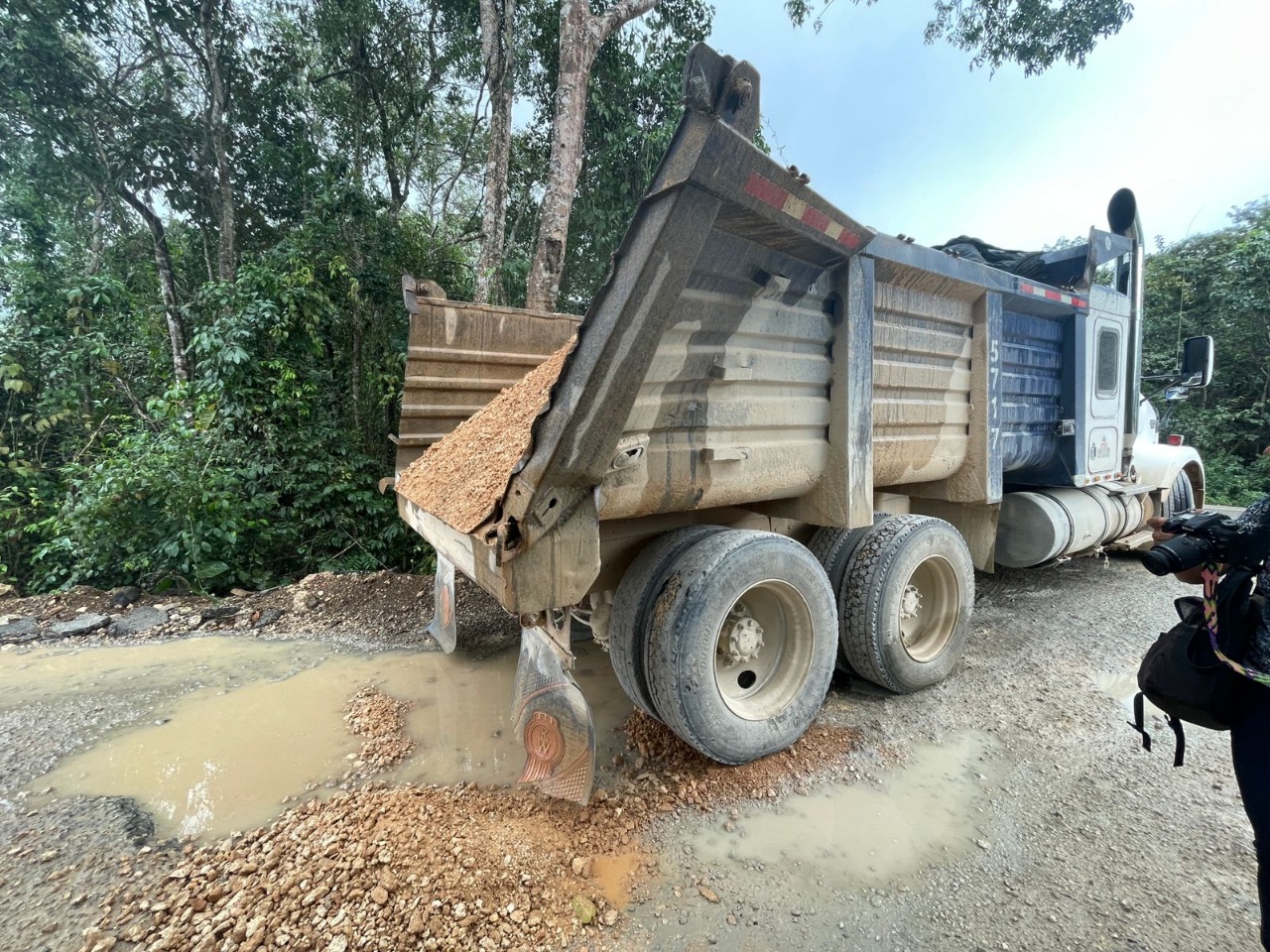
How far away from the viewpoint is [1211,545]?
4.85 ft

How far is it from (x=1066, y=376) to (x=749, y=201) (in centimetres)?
380

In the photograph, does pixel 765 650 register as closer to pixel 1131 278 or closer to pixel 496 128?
pixel 1131 278

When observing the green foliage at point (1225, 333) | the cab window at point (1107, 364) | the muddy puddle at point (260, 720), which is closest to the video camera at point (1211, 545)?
the muddy puddle at point (260, 720)

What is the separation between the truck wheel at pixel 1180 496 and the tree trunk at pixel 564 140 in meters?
6.92

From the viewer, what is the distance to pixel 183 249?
994 centimetres

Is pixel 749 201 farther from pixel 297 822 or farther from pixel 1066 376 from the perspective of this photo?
pixel 1066 376

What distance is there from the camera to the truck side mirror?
4.54 meters

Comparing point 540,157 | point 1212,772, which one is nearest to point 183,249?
point 540,157

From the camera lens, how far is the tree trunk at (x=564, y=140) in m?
6.41

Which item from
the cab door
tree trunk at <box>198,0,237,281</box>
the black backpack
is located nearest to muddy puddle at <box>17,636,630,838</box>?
the black backpack

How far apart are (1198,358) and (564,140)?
657 centimetres

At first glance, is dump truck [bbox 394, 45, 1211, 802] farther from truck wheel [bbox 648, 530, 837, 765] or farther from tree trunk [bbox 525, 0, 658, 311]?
tree trunk [bbox 525, 0, 658, 311]

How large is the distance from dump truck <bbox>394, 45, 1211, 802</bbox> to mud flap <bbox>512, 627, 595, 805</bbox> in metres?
Result: 0.01

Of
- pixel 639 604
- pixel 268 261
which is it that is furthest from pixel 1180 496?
pixel 268 261
